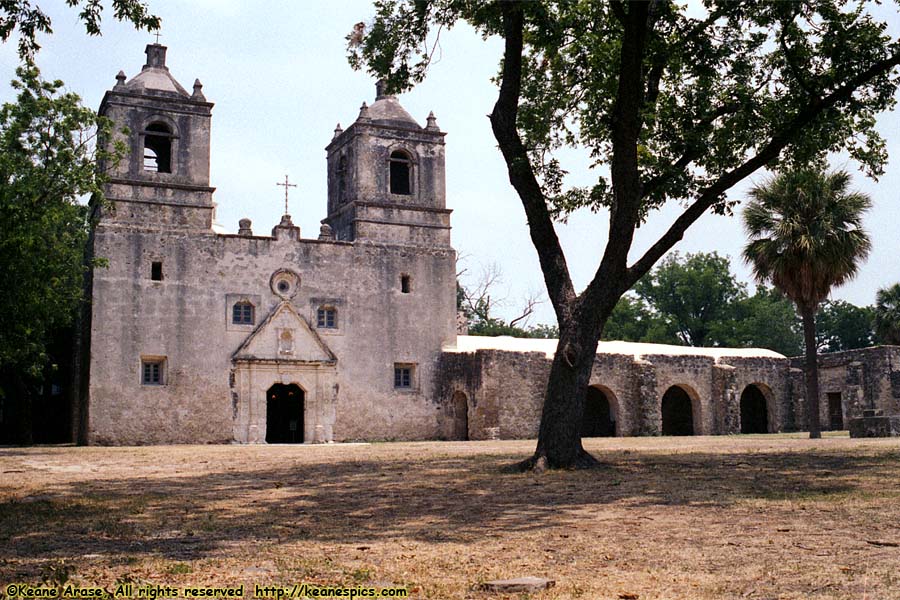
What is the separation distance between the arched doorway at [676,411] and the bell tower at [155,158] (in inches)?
716

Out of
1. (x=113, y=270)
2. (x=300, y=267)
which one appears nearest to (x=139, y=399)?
(x=113, y=270)

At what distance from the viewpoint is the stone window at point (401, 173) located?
3108 cm

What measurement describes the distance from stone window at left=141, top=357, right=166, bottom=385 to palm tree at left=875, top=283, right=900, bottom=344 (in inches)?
1153

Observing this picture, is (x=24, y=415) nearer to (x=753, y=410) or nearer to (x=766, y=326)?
(x=753, y=410)

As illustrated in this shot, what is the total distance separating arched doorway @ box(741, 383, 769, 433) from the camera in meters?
36.6

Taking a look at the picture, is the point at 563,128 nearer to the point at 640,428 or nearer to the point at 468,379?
the point at 468,379

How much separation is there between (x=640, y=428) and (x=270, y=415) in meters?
12.1

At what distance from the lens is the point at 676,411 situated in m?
35.7

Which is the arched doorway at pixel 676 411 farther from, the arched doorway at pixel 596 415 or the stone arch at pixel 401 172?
the stone arch at pixel 401 172

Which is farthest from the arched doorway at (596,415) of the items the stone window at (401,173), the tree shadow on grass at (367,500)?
the tree shadow on grass at (367,500)

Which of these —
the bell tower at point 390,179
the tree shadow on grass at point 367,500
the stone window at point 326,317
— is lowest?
the tree shadow on grass at point 367,500

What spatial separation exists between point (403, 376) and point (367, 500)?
2088 cm

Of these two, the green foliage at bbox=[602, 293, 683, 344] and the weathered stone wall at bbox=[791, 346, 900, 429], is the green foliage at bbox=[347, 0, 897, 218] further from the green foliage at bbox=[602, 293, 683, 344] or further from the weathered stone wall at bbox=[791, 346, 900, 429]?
the green foliage at bbox=[602, 293, 683, 344]

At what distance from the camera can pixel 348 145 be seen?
102 feet
